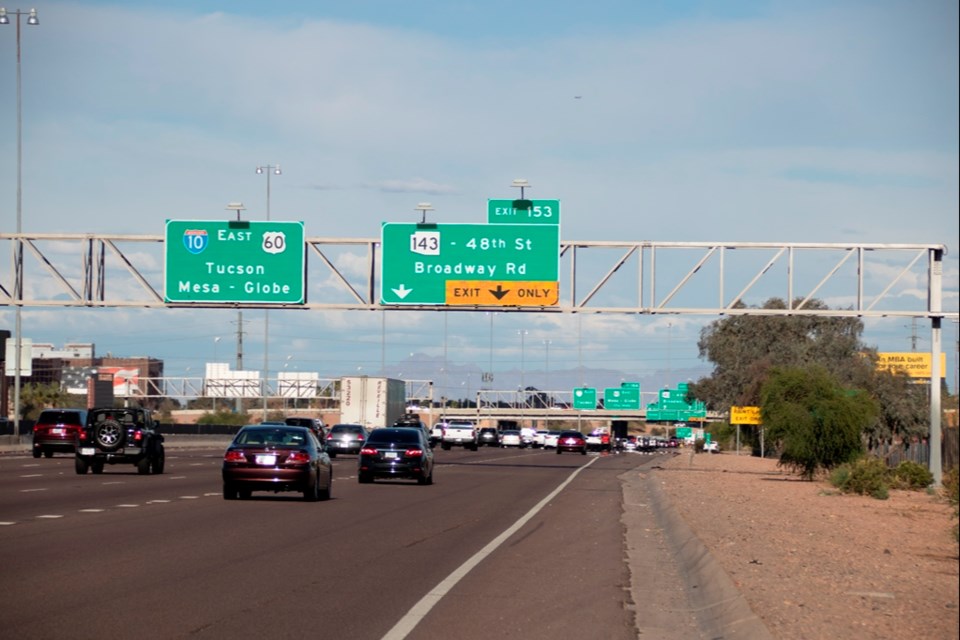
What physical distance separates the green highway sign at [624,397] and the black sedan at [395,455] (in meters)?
92.5

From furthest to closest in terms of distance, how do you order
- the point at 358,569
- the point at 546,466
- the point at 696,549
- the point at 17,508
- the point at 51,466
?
the point at 546,466 < the point at 51,466 < the point at 17,508 < the point at 696,549 < the point at 358,569

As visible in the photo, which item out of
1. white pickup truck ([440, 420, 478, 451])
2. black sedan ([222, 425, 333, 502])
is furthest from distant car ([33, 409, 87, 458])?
white pickup truck ([440, 420, 478, 451])

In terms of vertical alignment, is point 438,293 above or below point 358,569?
above

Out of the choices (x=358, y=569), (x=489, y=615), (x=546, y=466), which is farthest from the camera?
(x=546, y=466)

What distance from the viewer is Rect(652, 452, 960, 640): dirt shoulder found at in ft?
40.1

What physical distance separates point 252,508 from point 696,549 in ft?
34.3

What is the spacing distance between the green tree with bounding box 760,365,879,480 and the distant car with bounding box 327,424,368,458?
75.3 feet

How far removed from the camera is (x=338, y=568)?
55.2 feet

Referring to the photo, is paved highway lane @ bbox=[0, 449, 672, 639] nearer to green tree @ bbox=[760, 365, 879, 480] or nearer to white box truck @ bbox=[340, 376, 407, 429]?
green tree @ bbox=[760, 365, 879, 480]

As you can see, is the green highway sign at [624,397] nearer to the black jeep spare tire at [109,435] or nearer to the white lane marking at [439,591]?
the black jeep spare tire at [109,435]

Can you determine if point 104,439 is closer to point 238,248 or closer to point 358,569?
point 238,248

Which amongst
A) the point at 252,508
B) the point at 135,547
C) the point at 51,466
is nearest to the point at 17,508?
the point at 252,508

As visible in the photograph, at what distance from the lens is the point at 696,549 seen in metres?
19.5

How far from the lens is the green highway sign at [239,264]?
153 feet
